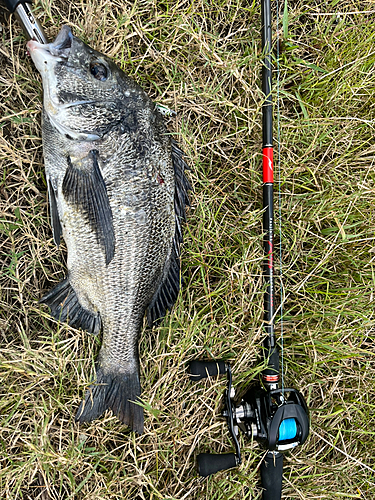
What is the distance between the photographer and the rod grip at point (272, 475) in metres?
1.97

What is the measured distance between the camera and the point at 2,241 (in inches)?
76.7

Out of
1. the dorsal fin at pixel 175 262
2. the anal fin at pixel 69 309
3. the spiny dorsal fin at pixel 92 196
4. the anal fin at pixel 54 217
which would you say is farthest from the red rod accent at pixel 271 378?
the anal fin at pixel 54 217

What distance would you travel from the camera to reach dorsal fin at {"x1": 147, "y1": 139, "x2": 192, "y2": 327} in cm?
191

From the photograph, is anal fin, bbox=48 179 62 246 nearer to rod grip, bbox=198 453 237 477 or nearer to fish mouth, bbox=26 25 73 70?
fish mouth, bbox=26 25 73 70

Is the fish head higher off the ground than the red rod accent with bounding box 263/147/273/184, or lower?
higher

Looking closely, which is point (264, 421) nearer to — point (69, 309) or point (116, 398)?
point (116, 398)

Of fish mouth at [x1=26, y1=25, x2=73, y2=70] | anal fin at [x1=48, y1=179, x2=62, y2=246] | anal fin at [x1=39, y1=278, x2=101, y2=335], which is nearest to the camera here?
fish mouth at [x1=26, y1=25, x2=73, y2=70]

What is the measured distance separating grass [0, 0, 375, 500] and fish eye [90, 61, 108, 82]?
401 mm

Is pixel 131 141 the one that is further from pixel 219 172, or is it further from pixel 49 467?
pixel 49 467

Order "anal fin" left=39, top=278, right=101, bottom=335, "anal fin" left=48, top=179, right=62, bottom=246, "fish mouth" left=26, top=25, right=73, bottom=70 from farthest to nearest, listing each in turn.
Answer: "anal fin" left=39, top=278, right=101, bottom=335 → "anal fin" left=48, top=179, right=62, bottom=246 → "fish mouth" left=26, top=25, right=73, bottom=70

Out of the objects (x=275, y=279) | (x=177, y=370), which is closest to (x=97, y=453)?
(x=177, y=370)

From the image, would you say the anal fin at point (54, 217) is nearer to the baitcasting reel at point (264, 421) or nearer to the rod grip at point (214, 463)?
the baitcasting reel at point (264, 421)

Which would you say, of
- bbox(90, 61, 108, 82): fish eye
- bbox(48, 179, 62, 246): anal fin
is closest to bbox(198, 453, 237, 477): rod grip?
bbox(48, 179, 62, 246): anal fin

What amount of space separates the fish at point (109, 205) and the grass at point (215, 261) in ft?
0.50
